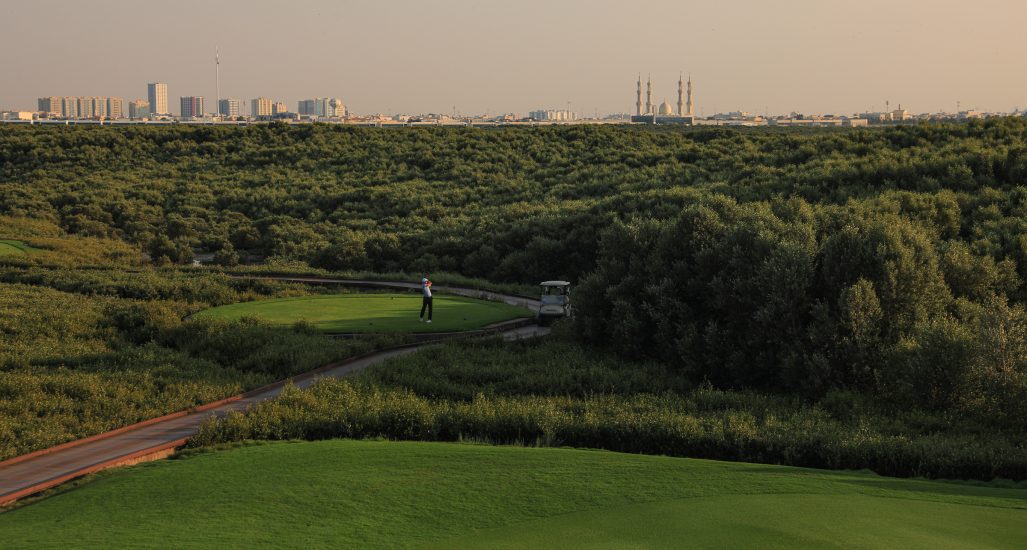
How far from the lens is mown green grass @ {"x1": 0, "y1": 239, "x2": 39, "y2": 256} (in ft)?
140

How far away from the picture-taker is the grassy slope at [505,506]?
9375 mm

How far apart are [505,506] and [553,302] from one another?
18588 mm

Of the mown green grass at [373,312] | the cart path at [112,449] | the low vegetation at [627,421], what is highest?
the mown green grass at [373,312]

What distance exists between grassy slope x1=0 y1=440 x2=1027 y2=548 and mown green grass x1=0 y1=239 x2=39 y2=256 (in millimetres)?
33302

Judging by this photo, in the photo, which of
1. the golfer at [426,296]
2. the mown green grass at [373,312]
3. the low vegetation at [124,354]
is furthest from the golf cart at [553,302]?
the low vegetation at [124,354]

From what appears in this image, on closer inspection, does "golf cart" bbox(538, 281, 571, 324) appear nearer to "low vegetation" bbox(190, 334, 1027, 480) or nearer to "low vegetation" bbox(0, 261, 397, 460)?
"low vegetation" bbox(0, 261, 397, 460)

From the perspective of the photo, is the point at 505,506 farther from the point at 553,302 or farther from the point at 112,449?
the point at 553,302

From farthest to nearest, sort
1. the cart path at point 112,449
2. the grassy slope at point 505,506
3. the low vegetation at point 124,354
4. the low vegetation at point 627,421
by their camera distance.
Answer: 1. the low vegetation at point 124,354
2. the low vegetation at point 627,421
3. the cart path at point 112,449
4. the grassy slope at point 505,506

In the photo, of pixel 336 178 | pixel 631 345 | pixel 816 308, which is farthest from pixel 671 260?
pixel 336 178

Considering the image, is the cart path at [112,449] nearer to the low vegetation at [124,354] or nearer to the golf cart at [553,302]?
the low vegetation at [124,354]

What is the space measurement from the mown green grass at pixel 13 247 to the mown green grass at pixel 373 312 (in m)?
18.2

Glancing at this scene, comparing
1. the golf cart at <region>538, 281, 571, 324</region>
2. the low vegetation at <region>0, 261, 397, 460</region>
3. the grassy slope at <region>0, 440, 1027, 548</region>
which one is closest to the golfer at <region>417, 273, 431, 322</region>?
the low vegetation at <region>0, 261, 397, 460</region>

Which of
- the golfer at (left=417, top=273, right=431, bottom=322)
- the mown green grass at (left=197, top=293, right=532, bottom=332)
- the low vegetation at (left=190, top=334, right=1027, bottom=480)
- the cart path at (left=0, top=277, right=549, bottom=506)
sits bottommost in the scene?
the cart path at (left=0, top=277, right=549, bottom=506)

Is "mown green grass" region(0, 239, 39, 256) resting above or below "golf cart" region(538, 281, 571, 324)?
above
